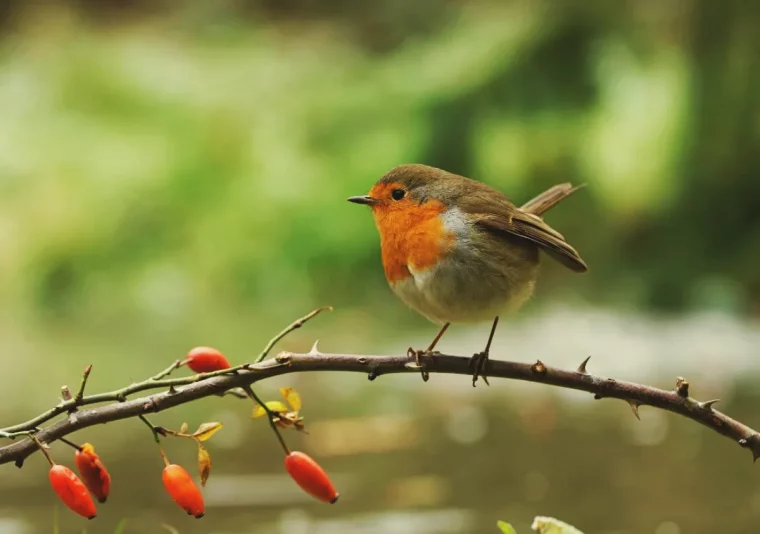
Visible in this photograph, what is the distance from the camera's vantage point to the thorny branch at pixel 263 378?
868 mm

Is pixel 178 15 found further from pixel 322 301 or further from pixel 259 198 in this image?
pixel 322 301

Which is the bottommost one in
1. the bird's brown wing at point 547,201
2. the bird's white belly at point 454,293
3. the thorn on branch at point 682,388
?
the thorn on branch at point 682,388

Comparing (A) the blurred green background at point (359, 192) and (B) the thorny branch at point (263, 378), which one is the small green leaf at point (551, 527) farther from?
(A) the blurred green background at point (359, 192)

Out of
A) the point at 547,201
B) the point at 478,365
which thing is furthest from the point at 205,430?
the point at 547,201

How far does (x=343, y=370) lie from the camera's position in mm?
902

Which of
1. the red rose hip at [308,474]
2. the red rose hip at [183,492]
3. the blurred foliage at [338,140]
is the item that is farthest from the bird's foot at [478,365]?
the blurred foliage at [338,140]

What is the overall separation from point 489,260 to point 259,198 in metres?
2.80

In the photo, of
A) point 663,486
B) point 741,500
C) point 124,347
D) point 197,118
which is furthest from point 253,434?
point 197,118

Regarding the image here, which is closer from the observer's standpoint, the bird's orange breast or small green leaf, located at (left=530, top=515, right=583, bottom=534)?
small green leaf, located at (left=530, top=515, right=583, bottom=534)

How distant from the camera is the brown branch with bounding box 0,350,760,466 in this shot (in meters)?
0.87

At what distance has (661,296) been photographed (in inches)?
140

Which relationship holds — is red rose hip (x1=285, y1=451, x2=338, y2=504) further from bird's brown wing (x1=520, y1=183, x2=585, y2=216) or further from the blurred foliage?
the blurred foliage

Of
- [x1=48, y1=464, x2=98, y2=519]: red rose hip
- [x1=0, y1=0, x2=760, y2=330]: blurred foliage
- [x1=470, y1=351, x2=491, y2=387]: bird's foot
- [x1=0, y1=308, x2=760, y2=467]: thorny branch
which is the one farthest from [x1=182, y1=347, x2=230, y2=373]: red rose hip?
[x1=0, y1=0, x2=760, y2=330]: blurred foliage

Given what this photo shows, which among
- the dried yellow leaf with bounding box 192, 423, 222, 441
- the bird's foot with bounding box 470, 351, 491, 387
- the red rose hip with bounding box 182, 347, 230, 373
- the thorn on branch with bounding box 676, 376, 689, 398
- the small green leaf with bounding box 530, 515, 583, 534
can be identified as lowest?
the small green leaf with bounding box 530, 515, 583, 534
